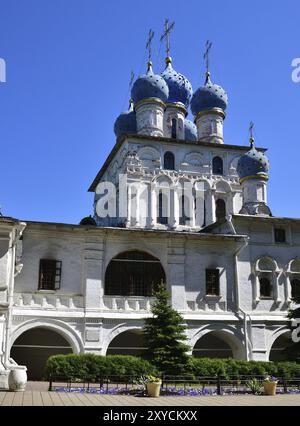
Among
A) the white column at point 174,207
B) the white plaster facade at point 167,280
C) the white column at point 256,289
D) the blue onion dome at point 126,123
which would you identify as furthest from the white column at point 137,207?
the white column at point 256,289

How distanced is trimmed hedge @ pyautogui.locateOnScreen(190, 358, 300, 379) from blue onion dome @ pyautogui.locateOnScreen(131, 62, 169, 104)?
62.8ft

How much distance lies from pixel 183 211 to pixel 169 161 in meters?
3.20

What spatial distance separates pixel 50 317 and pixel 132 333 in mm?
4510

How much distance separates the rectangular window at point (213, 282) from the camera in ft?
82.1

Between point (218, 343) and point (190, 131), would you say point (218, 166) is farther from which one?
point (218, 343)

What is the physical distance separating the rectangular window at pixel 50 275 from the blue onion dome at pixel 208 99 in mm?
18399

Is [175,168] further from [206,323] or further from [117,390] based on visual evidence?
[117,390]

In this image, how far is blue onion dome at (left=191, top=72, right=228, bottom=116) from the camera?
1486 inches

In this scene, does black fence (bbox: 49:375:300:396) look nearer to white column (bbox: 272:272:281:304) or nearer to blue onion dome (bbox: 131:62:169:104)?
white column (bbox: 272:272:281:304)

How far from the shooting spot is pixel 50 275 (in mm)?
23172

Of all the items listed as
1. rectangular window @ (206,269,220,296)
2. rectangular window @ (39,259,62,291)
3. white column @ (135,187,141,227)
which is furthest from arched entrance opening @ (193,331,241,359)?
white column @ (135,187,141,227)
